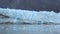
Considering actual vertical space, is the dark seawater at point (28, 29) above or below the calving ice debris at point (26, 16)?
below

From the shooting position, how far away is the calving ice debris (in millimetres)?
825

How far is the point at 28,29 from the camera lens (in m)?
0.80

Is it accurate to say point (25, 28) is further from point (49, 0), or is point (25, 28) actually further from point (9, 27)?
point (49, 0)

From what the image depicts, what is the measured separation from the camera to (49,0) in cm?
92

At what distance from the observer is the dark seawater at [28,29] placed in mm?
781

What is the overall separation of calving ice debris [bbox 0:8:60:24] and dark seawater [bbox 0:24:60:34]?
3cm

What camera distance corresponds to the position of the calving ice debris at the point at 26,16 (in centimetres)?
83

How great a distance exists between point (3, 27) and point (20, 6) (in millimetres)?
155

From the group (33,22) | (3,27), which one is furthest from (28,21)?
(3,27)

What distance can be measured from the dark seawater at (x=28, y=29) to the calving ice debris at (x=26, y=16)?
0.03m

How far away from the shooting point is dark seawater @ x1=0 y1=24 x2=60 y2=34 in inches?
30.7

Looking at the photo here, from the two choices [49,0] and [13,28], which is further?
[49,0]

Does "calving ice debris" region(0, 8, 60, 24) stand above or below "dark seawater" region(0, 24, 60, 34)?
above

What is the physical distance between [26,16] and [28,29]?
0.24 ft
